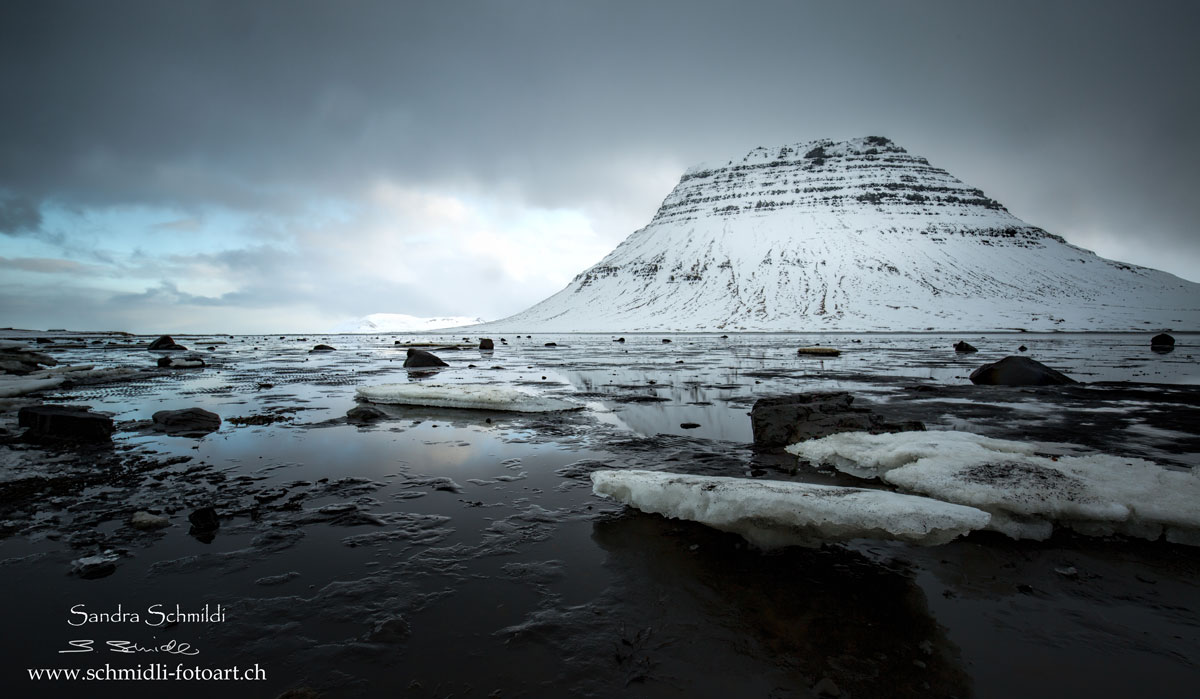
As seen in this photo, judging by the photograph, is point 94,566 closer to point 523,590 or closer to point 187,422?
point 523,590

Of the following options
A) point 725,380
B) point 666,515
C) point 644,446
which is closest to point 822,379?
point 725,380

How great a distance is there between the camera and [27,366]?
18219 millimetres

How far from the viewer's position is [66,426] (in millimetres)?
7105

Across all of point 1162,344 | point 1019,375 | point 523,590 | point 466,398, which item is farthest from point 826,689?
point 1162,344

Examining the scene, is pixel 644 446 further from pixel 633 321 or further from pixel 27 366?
pixel 633 321

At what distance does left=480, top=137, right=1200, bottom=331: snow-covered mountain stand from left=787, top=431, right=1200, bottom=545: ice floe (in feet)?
327

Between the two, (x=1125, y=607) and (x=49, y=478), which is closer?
(x=1125, y=607)

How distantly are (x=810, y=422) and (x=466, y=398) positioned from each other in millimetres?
6776

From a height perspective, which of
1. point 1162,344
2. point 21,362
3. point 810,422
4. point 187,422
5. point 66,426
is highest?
point 1162,344

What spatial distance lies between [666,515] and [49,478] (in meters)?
6.64

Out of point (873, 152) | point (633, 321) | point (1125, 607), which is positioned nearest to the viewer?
point (1125, 607)

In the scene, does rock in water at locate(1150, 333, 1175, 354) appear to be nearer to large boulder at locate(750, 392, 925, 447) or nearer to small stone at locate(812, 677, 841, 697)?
large boulder at locate(750, 392, 925, 447)
